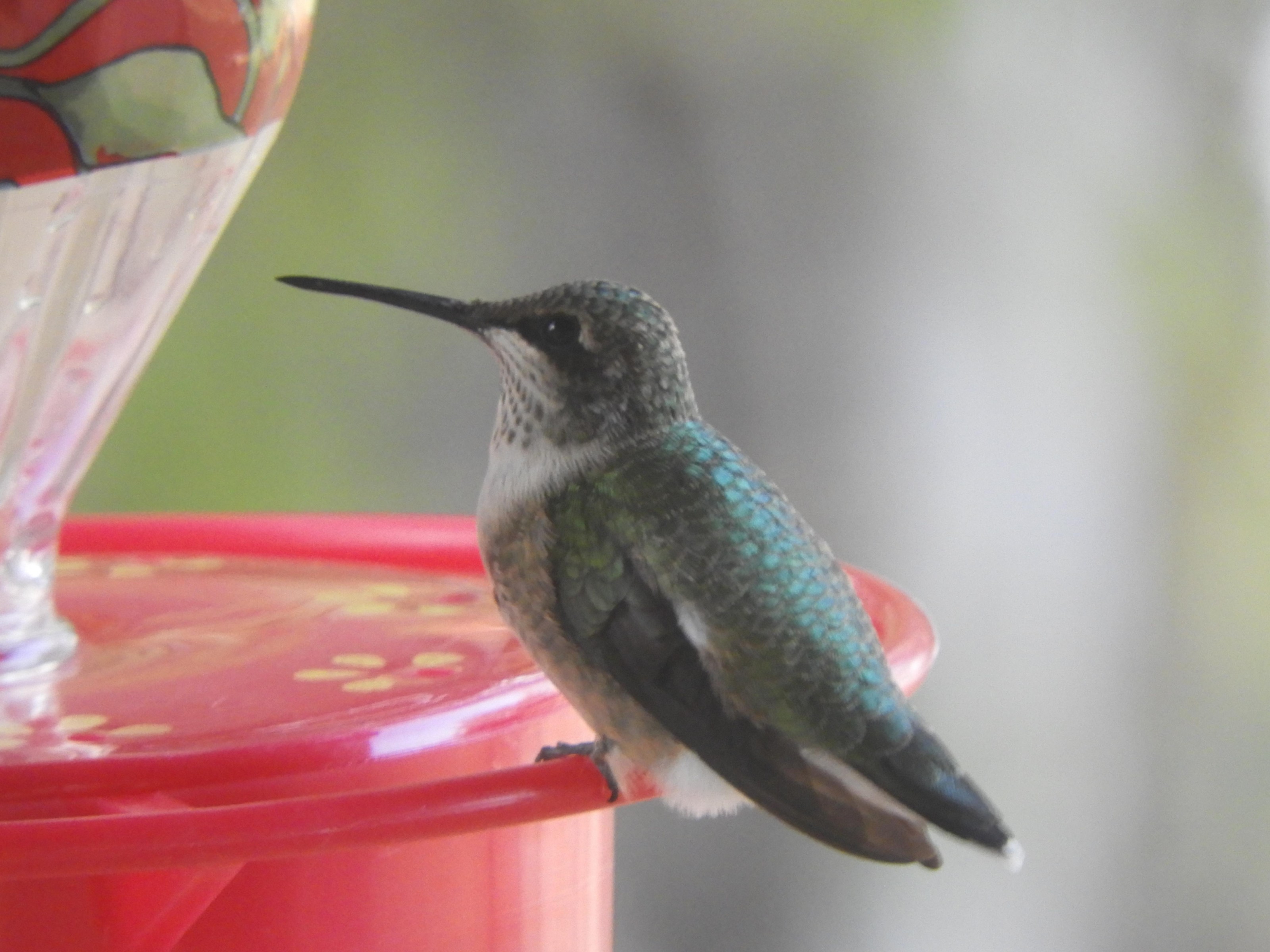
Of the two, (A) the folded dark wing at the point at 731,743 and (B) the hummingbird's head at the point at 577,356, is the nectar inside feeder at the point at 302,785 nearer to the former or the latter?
(A) the folded dark wing at the point at 731,743

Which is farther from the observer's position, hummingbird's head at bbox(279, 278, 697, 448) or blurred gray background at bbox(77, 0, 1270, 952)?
blurred gray background at bbox(77, 0, 1270, 952)

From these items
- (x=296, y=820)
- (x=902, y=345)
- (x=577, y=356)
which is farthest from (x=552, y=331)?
(x=902, y=345)

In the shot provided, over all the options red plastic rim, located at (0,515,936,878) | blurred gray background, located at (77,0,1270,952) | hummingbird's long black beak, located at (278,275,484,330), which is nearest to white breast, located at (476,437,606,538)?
hummingbird's long black beak, located at (278,275,484,330)

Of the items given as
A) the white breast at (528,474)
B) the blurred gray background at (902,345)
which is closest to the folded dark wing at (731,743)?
the white breast at (528,474)

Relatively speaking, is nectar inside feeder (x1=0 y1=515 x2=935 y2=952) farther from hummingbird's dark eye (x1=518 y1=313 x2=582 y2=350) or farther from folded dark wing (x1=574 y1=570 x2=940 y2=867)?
hummingbird's dark eye (x1=518 y1=313 x2=582 y2=350)

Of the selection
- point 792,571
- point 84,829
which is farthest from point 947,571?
point 84,829
